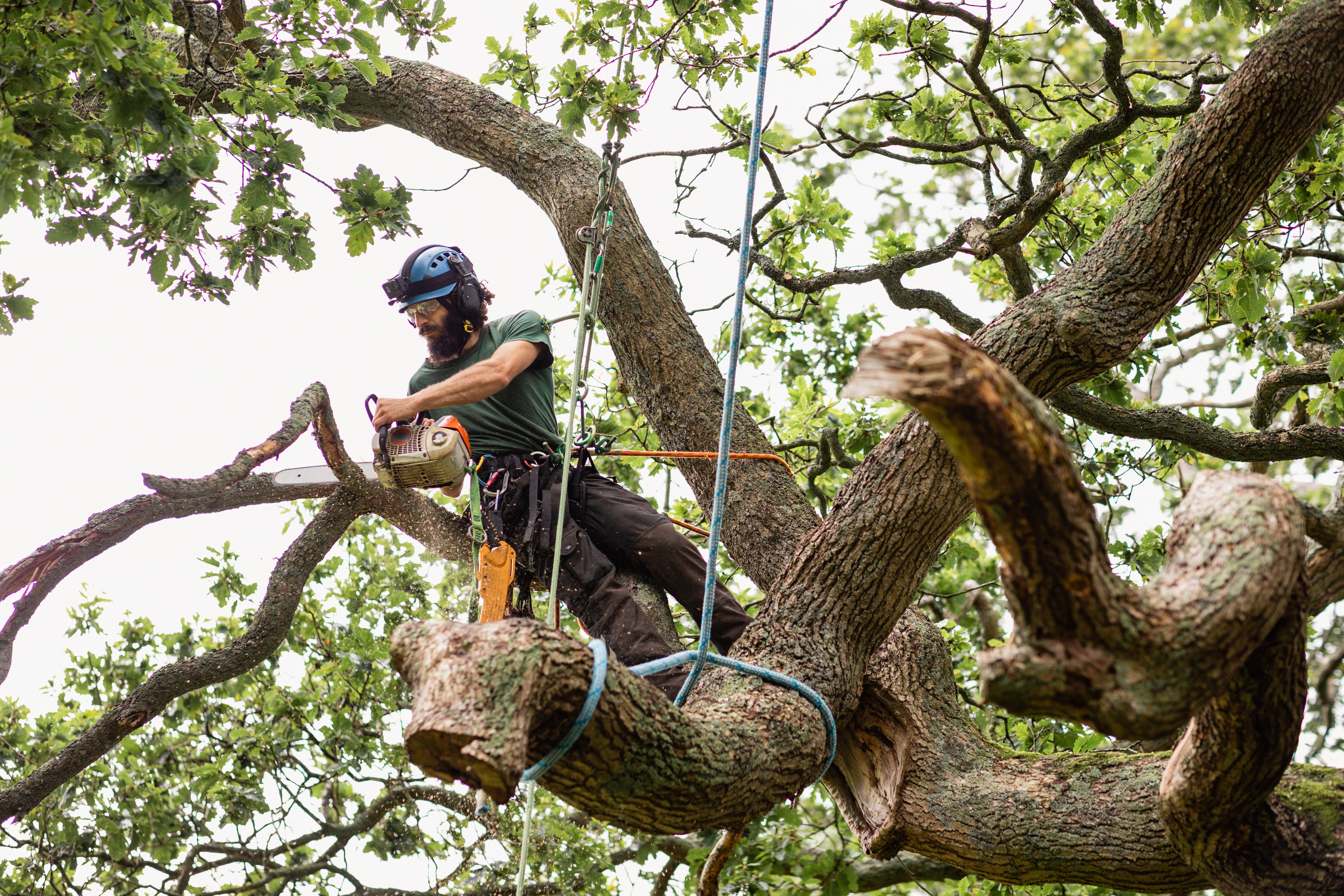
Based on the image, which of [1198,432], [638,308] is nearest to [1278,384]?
[1198,432]

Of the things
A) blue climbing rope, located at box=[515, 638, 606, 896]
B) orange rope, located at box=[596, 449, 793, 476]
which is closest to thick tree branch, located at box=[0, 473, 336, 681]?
orange rope, located at box=[596, 449, 793, 476]

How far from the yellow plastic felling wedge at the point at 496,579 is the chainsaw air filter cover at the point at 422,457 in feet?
1.05

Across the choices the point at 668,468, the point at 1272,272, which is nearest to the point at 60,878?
the point at 668,468

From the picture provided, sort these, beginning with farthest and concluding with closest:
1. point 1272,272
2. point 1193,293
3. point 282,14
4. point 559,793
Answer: point 1193,293, point 1272,272, point 282,14, point 559,793

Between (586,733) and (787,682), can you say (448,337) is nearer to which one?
(787,682)

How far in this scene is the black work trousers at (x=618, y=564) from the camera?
3.31 metres

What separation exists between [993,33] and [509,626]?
3.76 m

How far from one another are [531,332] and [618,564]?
36.9 inches

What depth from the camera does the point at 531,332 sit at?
391cm

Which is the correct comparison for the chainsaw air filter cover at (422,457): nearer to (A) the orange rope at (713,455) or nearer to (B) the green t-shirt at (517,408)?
(B) the green t-shirt at (517,408)

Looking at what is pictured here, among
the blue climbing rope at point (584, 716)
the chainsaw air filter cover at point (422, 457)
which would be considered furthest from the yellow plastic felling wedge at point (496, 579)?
the blue climbing rope at point (584, 716)

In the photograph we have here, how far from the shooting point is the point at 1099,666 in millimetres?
1646

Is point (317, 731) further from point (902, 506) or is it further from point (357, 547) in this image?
point (902, 506)

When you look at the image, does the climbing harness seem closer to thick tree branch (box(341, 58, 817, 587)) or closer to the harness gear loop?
the harness gear loop
